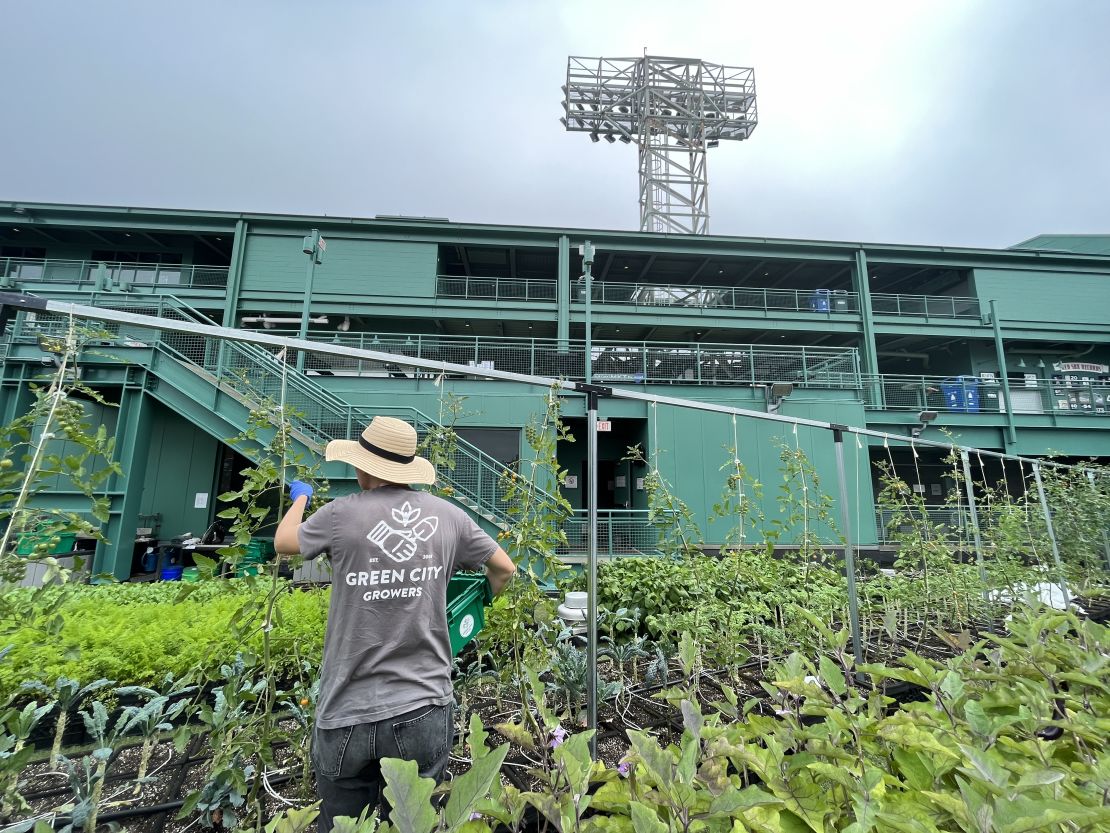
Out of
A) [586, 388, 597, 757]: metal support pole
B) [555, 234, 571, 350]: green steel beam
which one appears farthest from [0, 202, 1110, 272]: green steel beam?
[586, 388, 597, 757]: metal support pole

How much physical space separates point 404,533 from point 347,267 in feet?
56.5

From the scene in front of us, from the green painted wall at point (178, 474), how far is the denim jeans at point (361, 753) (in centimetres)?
1414

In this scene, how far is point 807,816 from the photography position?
43.0 inches

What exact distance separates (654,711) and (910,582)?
3.82 meters

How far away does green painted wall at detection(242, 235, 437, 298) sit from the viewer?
16484 mm

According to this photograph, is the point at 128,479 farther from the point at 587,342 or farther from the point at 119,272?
Result: the point at 119,272

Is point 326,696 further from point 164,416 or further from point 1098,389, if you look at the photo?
point 1098,389

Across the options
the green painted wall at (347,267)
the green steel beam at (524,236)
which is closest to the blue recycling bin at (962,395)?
the green steel beam at (524,236)

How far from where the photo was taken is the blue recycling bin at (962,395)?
15102 millimetres

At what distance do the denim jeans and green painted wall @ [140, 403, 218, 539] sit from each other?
14.1m

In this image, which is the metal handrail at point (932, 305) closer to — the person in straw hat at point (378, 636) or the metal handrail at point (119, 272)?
the person in straw hat at point (378, 636)

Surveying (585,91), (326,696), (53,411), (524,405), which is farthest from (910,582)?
(585,91)

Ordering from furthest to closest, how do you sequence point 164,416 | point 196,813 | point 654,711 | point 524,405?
point 164,416 < point 524,405 < point 654,711 < point 196,813

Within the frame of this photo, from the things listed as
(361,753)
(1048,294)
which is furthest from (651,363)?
(1048,294)
